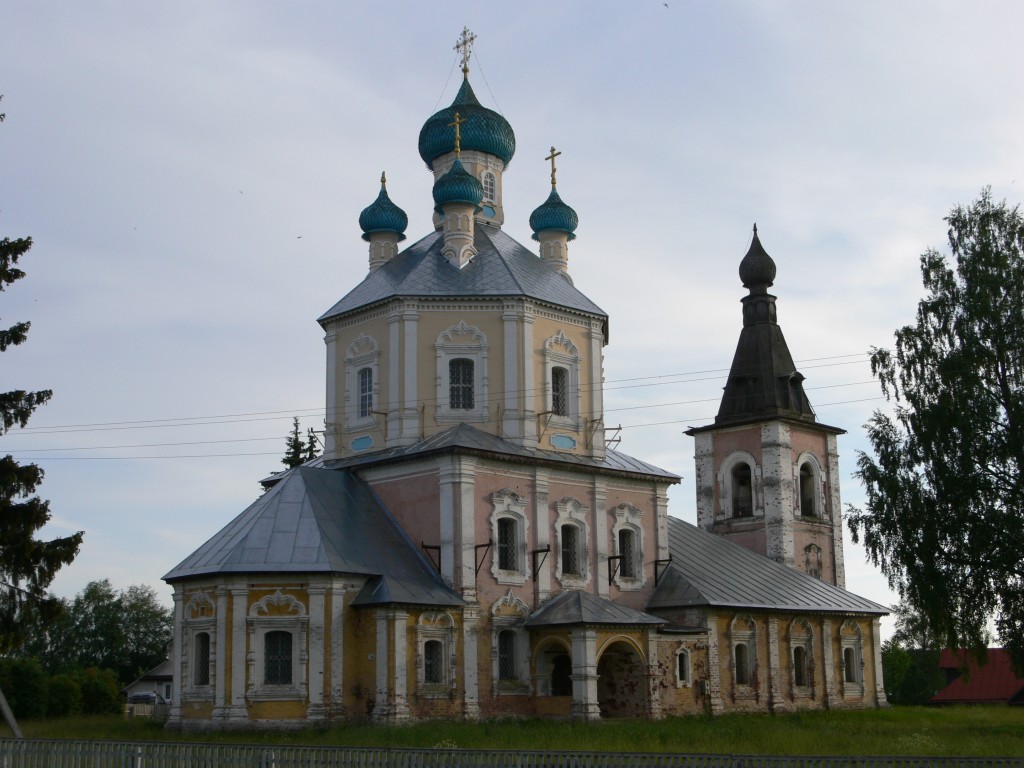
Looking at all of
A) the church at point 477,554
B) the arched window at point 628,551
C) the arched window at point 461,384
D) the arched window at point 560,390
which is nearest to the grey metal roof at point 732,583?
the church at point 477,554

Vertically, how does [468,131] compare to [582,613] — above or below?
above

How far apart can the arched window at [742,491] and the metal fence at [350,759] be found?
23276 mm

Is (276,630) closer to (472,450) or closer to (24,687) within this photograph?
(472,450)

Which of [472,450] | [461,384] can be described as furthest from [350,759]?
[461,384]

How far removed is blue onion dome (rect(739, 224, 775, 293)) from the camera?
3716cm

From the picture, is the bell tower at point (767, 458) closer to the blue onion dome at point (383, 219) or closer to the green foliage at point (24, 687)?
the blue onion dome at point (383, 219)

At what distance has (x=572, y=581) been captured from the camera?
26.6 meters

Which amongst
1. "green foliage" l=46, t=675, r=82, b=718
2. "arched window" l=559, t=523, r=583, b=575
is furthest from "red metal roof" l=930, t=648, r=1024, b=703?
"green foliage" l=46, t=675, r=82, b=718

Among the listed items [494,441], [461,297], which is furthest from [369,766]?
[461,297]

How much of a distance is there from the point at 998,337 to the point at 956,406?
1.45m

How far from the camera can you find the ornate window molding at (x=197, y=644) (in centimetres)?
2308

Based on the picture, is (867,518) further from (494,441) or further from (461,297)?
(461,297)

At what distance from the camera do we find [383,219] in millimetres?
30562

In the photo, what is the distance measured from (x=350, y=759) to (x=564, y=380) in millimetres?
15348
